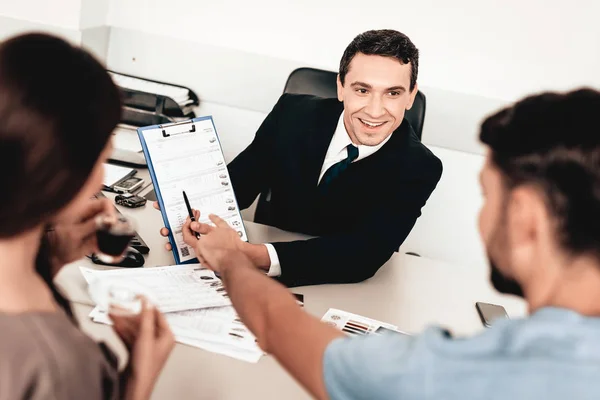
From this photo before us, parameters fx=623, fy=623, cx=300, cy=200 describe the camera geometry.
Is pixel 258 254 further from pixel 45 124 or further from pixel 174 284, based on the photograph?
pixel 45 124

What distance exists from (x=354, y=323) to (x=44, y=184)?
840 millimetres

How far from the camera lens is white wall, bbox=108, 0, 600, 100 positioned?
254 centimetres

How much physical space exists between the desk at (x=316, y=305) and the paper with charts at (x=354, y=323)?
0.09 feet

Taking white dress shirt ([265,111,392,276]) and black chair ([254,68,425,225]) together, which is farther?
black chair ([254,68,425,225])

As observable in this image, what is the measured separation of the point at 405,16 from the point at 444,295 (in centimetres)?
139

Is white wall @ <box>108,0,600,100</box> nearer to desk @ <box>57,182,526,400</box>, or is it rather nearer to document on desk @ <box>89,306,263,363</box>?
desk @ <box>57,182,526,400</box>

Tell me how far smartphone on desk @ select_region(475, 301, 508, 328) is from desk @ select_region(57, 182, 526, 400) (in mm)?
17

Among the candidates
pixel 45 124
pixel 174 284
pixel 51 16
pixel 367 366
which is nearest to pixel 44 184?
pixel 45 124

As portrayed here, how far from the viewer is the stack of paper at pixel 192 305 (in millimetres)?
Answer: 1225

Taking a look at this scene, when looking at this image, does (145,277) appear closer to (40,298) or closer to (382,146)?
(40,298)

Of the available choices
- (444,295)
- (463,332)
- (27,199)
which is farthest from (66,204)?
(444,295)

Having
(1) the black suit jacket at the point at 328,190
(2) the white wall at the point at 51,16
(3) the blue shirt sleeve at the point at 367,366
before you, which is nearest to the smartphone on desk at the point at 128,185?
(1) the black suit jacket at the point at 328,190

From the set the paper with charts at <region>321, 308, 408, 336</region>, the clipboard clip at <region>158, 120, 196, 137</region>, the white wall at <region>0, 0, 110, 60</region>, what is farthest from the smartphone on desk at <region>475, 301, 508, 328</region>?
the white wall at <region>0, 0, 110, 60</region>

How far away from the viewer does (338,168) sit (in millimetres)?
1853
